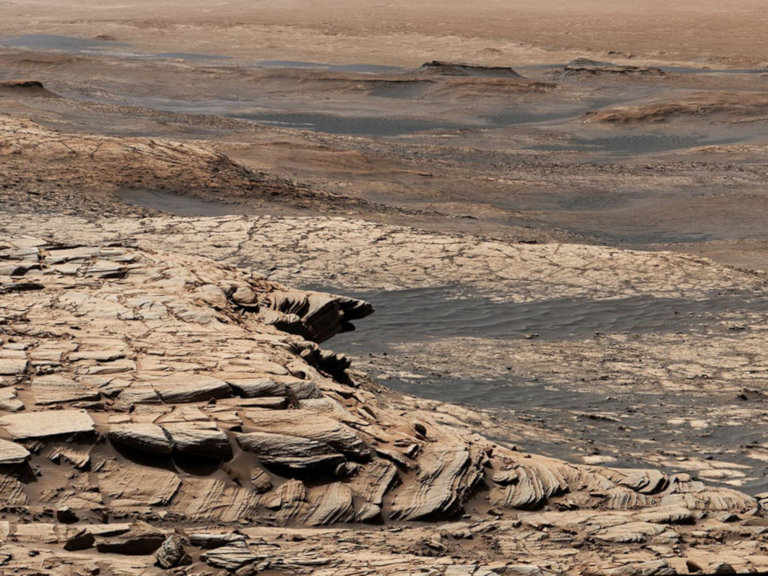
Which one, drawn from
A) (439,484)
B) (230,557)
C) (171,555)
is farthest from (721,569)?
(171,555)

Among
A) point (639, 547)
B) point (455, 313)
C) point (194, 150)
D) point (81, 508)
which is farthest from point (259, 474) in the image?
point (194, 150)

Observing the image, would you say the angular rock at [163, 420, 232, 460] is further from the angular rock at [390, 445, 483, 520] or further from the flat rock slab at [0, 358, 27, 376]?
the flat rock slab at [0, 358, 27, 376]

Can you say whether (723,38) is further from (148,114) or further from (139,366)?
(139,366)

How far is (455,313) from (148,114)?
1692cm

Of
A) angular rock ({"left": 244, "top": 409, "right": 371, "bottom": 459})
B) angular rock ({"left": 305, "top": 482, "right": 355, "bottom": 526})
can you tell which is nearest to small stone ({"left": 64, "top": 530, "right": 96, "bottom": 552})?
angular rock ({"left": 305, "top": 482, "right": 355, "bottom": 526})

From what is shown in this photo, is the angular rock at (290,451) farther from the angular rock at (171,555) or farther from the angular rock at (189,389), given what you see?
the angular rock at (171,555)

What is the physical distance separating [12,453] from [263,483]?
1.22m

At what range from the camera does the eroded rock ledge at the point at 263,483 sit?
472 cm

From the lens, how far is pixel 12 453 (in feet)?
16.6

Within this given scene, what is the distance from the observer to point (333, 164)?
2114cm

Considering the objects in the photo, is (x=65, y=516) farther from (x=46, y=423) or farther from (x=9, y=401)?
(x=9, y=401)

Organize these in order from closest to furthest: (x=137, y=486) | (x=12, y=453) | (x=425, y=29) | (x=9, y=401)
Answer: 1. (x=12, y=453)
2. (x=137, y=486)
3. (x=9, y=401)
4. (x=425, y=29)

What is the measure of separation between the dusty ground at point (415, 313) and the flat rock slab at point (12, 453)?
30 mm

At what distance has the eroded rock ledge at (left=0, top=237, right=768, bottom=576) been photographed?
472 cm
